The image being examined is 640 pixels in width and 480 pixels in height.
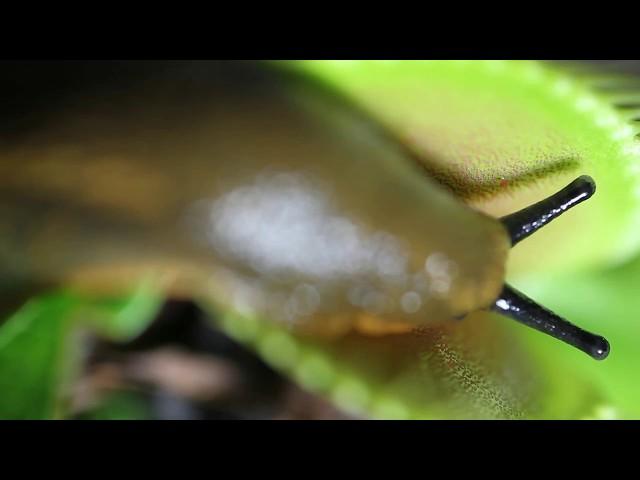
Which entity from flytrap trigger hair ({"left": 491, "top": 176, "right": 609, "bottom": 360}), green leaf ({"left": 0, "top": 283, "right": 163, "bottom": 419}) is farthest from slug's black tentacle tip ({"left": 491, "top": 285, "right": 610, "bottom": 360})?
green leaf ({"left": 0, "top": 283, "right": 163, "bottom": 419})

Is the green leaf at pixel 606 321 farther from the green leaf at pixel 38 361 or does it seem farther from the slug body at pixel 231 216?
the green leaf at pixel 38 361

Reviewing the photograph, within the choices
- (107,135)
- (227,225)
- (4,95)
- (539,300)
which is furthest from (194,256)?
(539,300)

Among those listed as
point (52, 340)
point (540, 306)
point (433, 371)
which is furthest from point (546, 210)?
point (52, 340)

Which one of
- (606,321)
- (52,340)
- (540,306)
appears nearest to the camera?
(52,340)

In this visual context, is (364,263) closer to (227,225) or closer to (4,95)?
(227,225)

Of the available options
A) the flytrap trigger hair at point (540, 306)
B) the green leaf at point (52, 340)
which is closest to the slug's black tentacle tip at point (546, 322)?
the flytrap trigger hair at point (540, 306)

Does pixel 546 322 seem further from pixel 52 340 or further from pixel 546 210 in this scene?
pixel 52 340

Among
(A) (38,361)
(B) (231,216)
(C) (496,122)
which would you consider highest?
(C) (496,122)
